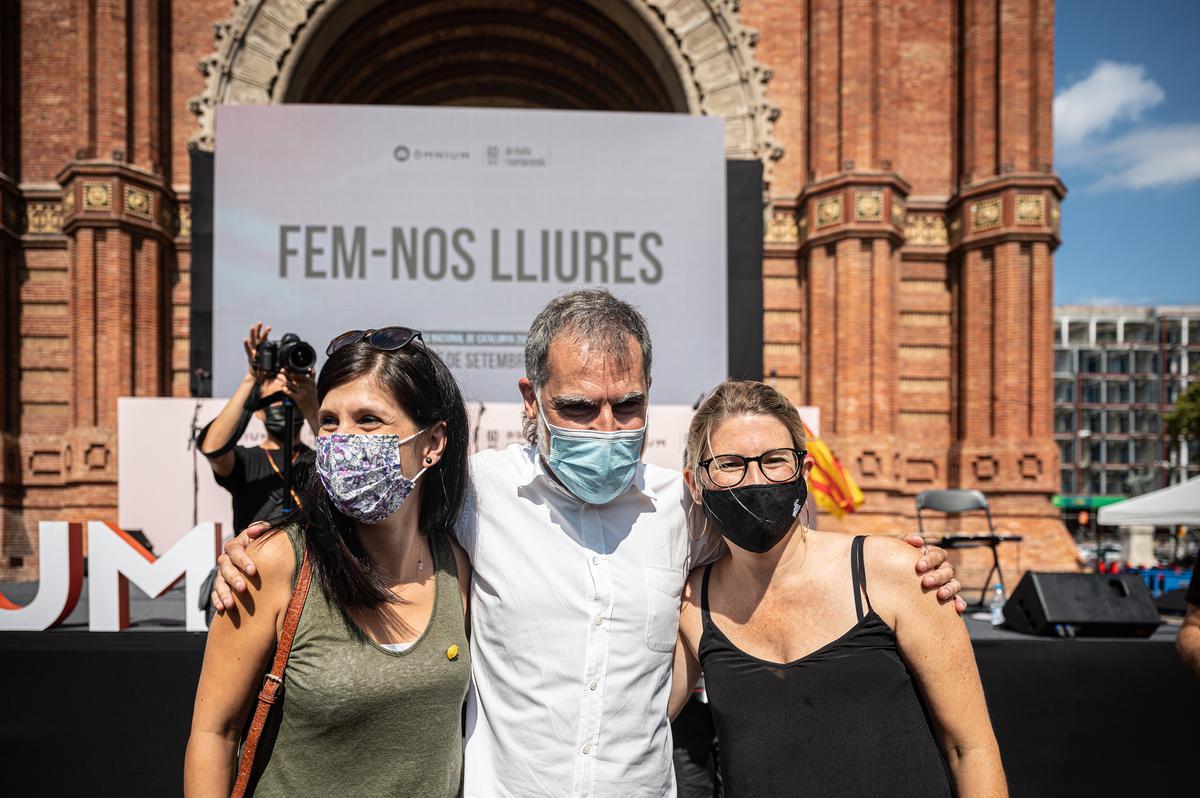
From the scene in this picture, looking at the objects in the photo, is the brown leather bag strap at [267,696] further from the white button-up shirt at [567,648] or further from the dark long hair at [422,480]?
the white button-up shirt at [567,648]

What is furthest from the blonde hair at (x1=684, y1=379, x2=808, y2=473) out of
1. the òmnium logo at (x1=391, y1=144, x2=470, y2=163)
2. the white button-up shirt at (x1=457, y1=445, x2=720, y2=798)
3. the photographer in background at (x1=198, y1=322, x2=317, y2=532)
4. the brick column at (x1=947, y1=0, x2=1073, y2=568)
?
the brick column at (x1=947, y1=0, x2=1073, y2=568)

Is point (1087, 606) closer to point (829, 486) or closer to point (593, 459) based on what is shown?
point (829, 486)

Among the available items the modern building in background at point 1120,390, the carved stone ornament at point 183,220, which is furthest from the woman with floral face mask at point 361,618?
the modern building in background at point 1120,390

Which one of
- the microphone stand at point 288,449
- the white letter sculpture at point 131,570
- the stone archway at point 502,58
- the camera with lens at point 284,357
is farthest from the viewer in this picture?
the stone archway at point 502,58

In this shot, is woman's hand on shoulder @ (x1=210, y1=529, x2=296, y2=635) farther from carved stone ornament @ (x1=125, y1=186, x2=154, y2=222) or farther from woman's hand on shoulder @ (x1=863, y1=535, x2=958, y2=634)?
carved stone ornament @ (x1=125, y1=186, x2=154, y2=222)

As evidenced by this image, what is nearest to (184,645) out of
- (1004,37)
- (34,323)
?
(34,323)

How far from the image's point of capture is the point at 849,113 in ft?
37.1

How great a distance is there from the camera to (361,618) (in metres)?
1.55

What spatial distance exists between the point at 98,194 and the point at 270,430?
9294 millimetres

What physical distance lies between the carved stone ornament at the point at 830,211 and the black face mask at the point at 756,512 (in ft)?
34.7

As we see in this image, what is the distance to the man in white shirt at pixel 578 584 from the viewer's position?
64.9 inches

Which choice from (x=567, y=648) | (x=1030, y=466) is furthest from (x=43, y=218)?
(x=1030, y=466)

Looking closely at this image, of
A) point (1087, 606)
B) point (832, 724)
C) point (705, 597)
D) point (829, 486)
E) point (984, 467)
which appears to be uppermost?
point (705, 597)

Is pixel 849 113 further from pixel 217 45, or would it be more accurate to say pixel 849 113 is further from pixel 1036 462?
pixel 217 45
